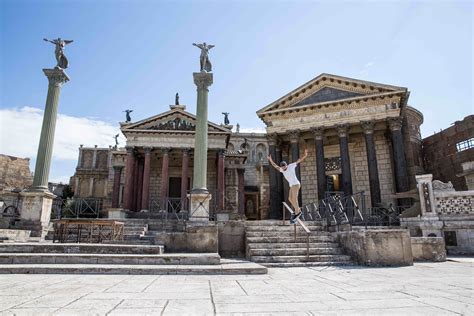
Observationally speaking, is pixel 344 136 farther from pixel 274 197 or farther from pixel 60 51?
pixel 60 51

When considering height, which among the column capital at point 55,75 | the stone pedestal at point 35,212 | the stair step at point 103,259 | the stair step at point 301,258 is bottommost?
the stair step at point 301,258

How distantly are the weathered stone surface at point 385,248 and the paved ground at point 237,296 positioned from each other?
200cm

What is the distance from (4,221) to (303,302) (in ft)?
42.3

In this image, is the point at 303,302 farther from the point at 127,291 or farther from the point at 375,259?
the point at 375,259

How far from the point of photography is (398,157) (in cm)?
1820

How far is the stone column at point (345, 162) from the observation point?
1859 cm

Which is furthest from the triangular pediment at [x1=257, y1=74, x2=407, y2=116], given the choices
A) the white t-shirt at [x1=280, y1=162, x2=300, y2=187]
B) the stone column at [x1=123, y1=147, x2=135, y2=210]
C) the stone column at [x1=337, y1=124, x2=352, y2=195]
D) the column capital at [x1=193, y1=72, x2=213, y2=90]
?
the white t-shirt at [x1=280, y1=162, x2=300, y2=187]

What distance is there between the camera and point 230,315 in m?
2.61

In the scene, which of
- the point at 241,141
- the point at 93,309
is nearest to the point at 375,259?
the point at 93,309

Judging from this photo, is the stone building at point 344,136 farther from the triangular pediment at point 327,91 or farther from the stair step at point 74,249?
the stair step at point 74,249

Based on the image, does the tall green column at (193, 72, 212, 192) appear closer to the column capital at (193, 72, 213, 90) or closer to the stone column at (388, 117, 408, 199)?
the column capital at (193, 72, 213, 90)

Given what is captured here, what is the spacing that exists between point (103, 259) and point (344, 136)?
17.5 metres

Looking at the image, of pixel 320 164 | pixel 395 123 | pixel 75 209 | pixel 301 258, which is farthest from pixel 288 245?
pixel 75 209

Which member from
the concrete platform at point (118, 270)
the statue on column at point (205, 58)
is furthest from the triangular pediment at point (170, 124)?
the concrete platform at point (118, 270)
